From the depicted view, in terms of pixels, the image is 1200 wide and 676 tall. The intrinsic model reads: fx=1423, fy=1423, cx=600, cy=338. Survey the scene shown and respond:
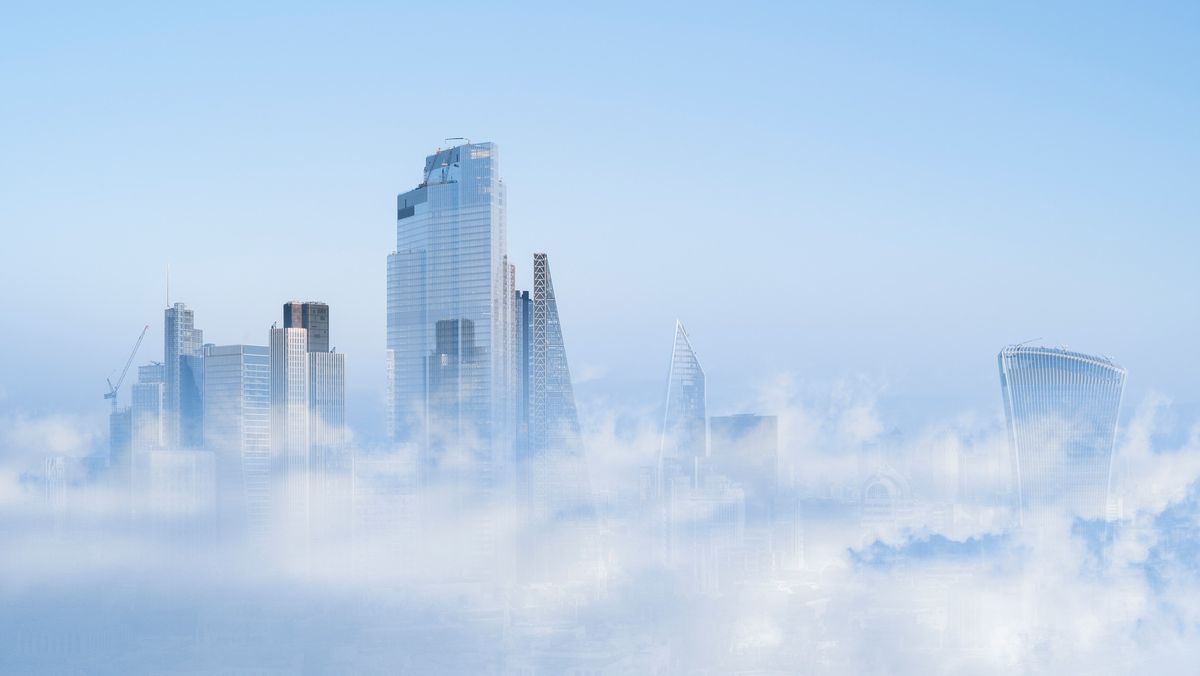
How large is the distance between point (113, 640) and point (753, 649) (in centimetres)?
2276

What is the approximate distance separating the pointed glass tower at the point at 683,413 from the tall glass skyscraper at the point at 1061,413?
12513 millimetres

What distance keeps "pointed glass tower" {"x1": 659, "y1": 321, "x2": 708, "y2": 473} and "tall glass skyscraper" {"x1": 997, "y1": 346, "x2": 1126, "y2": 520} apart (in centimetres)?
1251

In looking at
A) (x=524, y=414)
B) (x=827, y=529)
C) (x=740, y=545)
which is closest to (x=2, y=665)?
(x=524, y=414)

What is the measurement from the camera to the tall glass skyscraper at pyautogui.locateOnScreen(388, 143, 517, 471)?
53.6 m

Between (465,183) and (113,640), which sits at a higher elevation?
(465,183)

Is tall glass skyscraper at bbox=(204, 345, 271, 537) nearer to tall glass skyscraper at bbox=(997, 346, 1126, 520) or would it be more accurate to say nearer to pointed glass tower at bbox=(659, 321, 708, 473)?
pointed glass tower at bbox=(659, 321, 708, 473)

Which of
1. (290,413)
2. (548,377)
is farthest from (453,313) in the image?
(290,413)

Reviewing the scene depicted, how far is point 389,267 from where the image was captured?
5688 cm

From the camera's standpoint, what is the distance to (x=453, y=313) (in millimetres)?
55000

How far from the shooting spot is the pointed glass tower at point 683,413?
58.1m

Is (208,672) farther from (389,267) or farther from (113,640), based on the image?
(389,267)

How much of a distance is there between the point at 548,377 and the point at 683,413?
951 centimetres

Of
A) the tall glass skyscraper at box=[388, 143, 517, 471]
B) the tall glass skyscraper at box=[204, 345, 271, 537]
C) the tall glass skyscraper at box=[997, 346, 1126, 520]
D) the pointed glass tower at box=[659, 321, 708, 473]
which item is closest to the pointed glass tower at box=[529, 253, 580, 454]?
the tall glass skyscraper at box=[388, 143, 517, 471]

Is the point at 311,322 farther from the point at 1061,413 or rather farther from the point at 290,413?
the point at 1061,413
